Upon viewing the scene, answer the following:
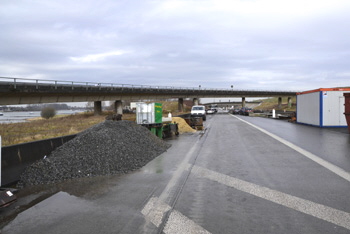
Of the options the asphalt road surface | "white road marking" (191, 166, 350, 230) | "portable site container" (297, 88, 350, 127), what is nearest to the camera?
the asphalt road surface

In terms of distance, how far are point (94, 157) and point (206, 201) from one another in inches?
180

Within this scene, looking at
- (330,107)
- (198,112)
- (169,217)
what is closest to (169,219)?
(169,217)

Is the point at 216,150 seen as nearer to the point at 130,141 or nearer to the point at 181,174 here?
the point at 130,141

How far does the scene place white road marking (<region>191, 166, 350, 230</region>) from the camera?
4.82 metres

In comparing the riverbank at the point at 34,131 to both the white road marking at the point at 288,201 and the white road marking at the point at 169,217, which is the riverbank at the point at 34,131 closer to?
the white road marking at the point at 169,217

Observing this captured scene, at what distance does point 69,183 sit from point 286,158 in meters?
7.40

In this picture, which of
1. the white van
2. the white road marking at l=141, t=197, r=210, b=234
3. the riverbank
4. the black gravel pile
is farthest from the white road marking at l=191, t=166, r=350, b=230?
the white van

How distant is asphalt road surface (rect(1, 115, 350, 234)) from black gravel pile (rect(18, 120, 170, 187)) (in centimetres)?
66

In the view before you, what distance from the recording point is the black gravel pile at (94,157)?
312 inches

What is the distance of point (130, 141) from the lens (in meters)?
11.8

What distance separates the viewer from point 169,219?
490 centimetres

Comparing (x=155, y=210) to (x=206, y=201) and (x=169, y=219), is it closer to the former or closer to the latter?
(x=169, y=219)

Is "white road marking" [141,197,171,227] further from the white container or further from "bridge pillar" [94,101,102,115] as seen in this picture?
"bridge pillar" [94,101,102,115]

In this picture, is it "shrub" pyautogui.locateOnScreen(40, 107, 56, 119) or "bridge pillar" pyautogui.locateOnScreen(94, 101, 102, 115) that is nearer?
"bridge pillar" pyautogui.locateOnScreen(94, 101, 102, 115)
